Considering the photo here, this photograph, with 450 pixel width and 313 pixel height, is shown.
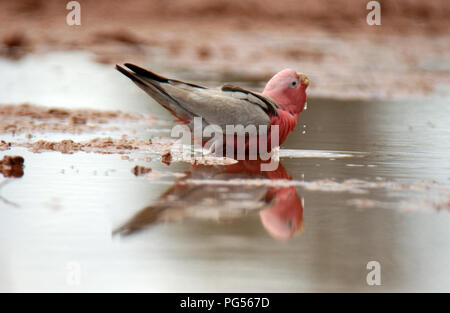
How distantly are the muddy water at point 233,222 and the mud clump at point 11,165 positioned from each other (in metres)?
0.08

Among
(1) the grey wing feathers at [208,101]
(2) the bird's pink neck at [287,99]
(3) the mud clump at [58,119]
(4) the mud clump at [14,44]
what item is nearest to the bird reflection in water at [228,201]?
(1) the grey wing feathers at [208,101]

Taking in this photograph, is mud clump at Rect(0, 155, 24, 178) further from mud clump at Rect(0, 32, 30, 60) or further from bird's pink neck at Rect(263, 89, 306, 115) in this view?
mud clump at Rect(0, 32, 30, 60)

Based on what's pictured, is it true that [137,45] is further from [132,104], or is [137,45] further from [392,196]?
[392,196]

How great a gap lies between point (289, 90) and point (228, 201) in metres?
1.82

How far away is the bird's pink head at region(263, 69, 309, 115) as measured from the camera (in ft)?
20.0

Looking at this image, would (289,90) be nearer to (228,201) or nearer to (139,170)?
(139,170)

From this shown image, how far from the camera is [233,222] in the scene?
4078mm

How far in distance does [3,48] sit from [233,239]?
38.3 ft

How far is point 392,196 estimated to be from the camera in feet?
15.5

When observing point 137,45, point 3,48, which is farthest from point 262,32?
point 3,48

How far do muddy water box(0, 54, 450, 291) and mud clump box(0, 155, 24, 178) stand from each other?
3.3 inches

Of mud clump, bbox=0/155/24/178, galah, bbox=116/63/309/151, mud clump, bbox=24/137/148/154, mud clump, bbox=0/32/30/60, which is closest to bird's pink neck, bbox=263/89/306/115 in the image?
galah, bbox=116/63/309/151

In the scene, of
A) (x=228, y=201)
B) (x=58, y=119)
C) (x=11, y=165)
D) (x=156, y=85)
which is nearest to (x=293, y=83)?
(x=156, y=85)

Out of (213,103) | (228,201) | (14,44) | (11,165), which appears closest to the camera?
(228,201)
